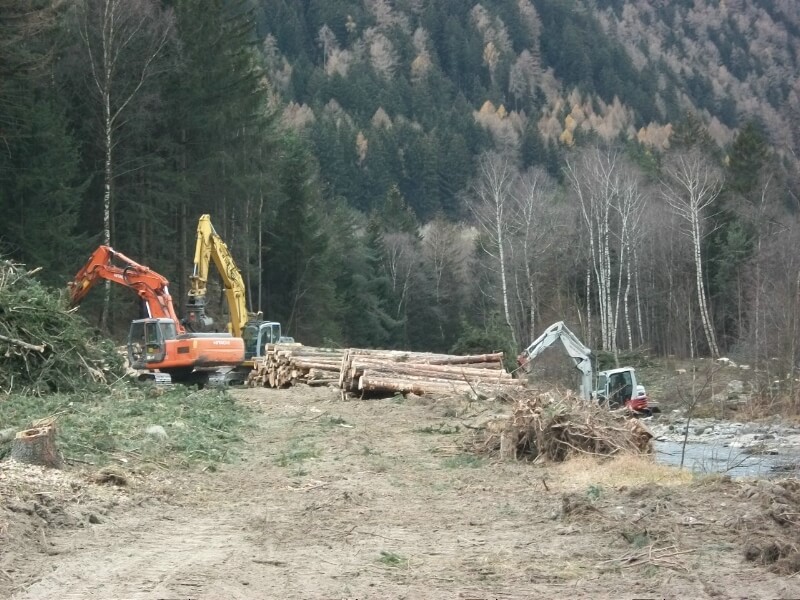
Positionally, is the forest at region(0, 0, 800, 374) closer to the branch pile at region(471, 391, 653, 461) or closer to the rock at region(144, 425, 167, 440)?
the rock at region(144, 425, 167, 440)

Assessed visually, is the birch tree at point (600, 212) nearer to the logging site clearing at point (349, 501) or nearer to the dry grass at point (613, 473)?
the logging site clearing at point (349, 501)

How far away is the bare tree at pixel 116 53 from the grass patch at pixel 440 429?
1898cm

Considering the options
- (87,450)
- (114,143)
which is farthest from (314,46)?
(87,450)

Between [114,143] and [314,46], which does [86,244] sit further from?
[314,46]

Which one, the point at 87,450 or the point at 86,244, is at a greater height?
the point at 86,244

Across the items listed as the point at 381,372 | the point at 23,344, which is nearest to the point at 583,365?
the point at 381,372

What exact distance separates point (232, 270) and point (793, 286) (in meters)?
18.0

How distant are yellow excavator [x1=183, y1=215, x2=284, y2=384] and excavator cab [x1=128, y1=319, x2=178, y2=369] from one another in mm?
3060

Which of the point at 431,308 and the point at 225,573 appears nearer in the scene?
the point at 225,573

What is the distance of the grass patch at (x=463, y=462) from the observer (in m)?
12.6

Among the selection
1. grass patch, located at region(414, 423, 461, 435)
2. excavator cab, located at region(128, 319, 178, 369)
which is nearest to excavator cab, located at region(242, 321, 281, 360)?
excavator cab, located at region(128, 319, 178, 369)

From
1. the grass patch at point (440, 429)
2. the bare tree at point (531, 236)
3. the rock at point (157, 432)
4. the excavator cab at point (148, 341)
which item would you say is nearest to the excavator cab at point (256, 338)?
the excavator cab at point (148, 341)

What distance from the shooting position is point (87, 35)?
3366 centimetres

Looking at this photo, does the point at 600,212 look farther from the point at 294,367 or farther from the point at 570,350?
the point at 294,367
